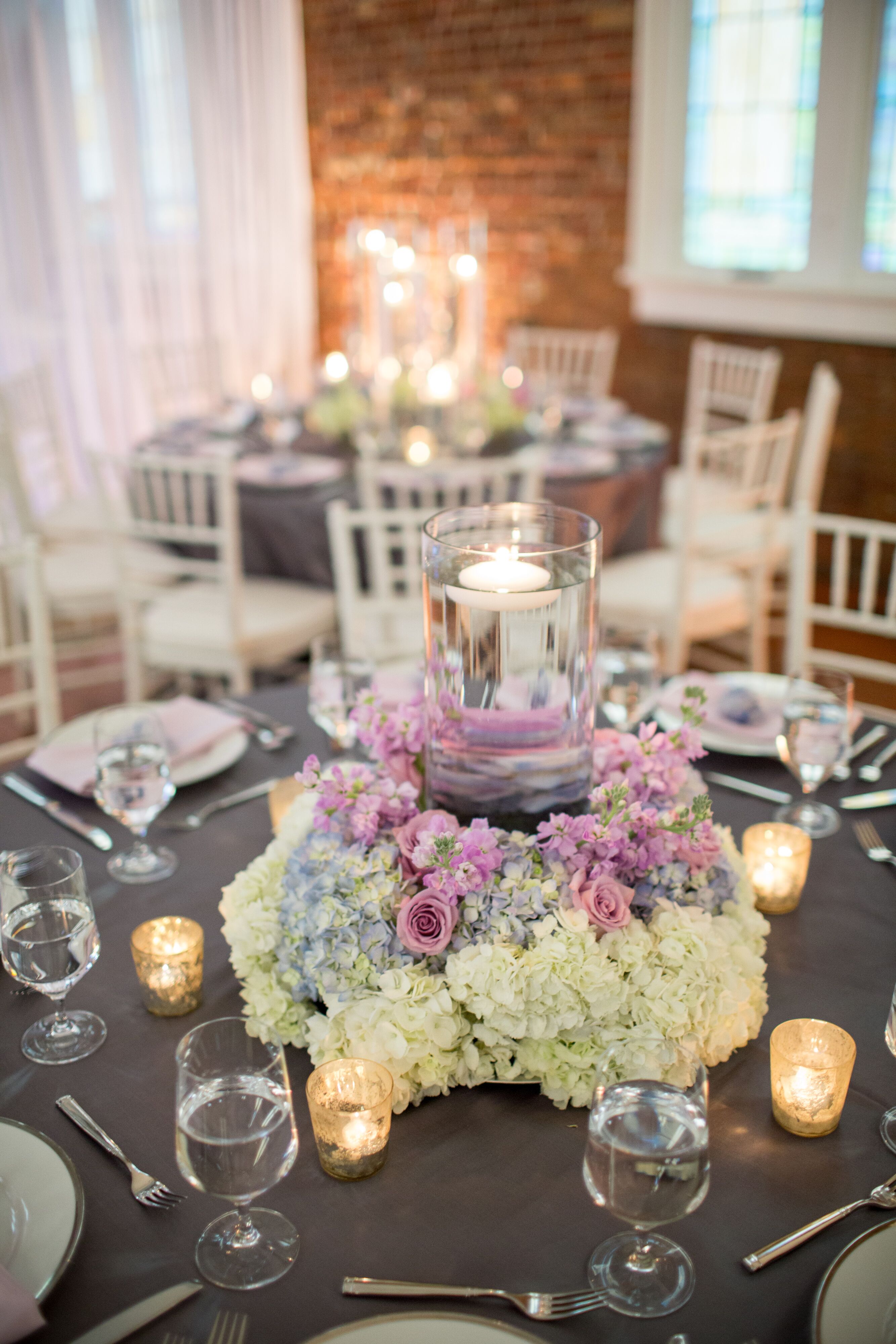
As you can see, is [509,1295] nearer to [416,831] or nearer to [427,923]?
[427,923]

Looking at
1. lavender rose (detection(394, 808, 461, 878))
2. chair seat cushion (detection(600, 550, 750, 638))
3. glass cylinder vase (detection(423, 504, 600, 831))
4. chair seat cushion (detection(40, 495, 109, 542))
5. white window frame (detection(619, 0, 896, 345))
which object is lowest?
chair seat cushion (detection(600, 550, 750, 638))

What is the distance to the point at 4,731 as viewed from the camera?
3422 millimetres

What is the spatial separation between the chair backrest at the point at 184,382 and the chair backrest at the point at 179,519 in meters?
0.97

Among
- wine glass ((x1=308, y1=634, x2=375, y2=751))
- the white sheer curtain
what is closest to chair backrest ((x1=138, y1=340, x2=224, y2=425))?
the white sheer curtain

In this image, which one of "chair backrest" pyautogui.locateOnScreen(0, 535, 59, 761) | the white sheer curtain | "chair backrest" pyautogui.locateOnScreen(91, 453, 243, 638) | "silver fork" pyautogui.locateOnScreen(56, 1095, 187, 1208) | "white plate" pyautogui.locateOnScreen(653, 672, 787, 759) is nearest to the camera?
"silver fork" pyautogui.locateOnScreen(56, 1095, 187, 1208)

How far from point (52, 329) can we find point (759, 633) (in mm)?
3220

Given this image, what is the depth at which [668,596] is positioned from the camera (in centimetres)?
309

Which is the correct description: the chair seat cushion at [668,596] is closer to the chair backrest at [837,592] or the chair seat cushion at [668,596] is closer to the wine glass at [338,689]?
the chair backrest at [837,592]

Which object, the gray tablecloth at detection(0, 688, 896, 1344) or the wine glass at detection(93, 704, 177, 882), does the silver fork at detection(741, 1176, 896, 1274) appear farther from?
the wine glass at detection(93, 704, 177, 882)

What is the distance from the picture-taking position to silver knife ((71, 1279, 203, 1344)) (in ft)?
2.53

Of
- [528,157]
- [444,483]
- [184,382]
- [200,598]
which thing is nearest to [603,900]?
[444,483]

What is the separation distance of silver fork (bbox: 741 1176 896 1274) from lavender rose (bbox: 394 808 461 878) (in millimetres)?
412

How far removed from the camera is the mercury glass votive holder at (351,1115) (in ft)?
2.93

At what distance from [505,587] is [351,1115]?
46 cm
